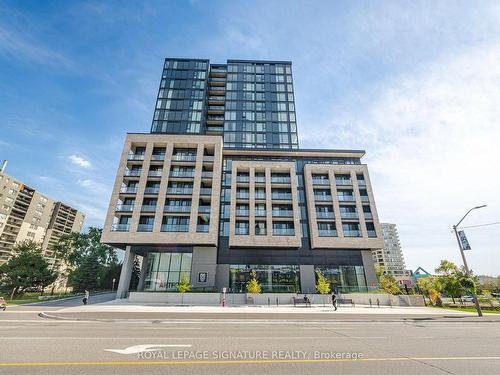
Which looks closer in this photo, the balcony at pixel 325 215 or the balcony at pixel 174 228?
the balcony at pixel 174 228

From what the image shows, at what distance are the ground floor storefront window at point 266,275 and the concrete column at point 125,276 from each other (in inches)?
644

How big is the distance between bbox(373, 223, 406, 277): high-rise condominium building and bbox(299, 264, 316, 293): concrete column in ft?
310

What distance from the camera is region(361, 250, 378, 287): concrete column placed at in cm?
3759

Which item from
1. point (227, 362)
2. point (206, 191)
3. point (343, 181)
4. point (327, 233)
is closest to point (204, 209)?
point (206, 191)

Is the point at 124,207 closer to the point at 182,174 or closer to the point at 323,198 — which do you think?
the point at 182,174

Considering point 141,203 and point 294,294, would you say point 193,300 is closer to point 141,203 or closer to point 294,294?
point 294,294

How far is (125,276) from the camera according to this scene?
116 ft

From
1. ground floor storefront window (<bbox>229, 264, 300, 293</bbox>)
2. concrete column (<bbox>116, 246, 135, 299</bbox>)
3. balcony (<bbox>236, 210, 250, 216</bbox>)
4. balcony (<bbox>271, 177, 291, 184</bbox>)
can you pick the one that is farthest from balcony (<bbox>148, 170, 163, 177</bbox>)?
balcony (<bbox>271, 177, 291, 184</bbox>)

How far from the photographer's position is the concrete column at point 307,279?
122 ft

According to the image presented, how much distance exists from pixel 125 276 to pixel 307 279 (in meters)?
29.6

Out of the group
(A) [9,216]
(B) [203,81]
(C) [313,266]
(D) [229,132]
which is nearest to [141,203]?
(D) [229,132]

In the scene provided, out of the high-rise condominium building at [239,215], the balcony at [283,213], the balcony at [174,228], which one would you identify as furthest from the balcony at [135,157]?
the balcony at [283,213]

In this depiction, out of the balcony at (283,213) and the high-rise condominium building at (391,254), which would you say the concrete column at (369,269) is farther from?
the high-rise condominium building at (391,254)

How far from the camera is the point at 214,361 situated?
6605 mm
